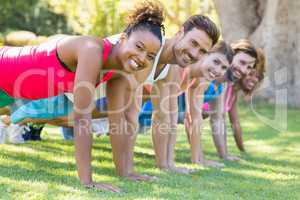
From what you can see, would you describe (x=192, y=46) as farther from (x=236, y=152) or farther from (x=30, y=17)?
(x=30, y=17)

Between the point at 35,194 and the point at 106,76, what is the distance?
1.14 metres

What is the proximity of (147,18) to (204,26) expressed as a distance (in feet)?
1.91

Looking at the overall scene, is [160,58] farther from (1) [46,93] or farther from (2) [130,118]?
(1) [46,93]

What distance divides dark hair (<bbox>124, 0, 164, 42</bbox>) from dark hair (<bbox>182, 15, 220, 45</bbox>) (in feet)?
1.34

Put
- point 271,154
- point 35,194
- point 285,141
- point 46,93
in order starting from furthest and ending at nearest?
point 285,141
point 271,154
point 46,93
point 35,194

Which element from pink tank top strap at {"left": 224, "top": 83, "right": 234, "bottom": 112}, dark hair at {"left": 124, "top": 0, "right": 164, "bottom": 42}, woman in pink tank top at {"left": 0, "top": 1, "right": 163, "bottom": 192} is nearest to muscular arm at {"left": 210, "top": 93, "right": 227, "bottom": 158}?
pink tank top strap at {"left": 224, "top": 83, "right": 234, "bottom": 112}

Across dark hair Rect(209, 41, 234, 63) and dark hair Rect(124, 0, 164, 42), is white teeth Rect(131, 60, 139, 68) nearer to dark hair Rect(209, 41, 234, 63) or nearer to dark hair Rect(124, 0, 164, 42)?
dark hair Rect(124, 0, 164, 42)

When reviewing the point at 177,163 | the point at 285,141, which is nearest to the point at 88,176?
the point at 177,163

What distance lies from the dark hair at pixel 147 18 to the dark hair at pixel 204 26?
409 millimetres

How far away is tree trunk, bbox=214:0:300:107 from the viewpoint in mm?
12234

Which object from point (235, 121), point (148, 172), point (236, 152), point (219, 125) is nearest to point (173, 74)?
point (148, 172)

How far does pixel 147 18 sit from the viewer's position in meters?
4.07

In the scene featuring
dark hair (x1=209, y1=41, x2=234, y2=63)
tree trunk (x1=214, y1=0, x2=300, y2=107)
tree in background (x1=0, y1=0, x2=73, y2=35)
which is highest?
tree in background (x1=0, y1=0, x2=73, y2=35)

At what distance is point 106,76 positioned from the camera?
417 cm
